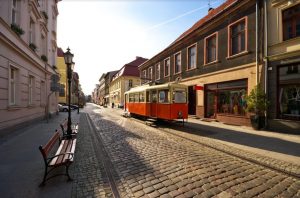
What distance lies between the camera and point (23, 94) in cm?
1153

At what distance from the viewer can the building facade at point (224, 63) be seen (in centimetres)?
1233

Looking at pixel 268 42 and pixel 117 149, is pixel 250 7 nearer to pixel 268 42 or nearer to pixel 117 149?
pixel 268 42

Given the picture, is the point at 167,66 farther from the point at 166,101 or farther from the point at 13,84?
the point at 13,84

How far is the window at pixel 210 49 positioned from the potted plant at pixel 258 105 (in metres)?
5.20

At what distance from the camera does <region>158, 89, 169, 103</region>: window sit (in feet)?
41.1

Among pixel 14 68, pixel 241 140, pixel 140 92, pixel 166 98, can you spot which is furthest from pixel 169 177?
pixel 140 92

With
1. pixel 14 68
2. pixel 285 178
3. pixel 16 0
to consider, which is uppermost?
pixel 16 0

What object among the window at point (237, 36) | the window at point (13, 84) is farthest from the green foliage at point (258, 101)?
the window at point (13, 84)

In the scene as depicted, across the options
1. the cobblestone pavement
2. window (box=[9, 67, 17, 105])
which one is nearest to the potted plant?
the cobblestone pavement

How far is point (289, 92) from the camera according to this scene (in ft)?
34.1

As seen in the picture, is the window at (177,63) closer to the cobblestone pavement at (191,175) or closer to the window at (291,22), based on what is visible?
the window at (291,22)

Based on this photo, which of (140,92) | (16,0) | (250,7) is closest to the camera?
(16,0)

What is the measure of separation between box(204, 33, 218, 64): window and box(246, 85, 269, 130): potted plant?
17.1ft

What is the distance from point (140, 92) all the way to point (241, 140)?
9292 mm
